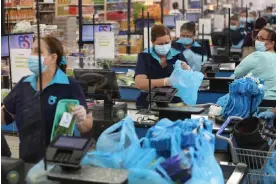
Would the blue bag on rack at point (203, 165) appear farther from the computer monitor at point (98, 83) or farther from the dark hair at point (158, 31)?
the dark hair at point (158, 31)

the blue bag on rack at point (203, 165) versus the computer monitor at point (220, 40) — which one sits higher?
the computer monitor at point (220, 40)

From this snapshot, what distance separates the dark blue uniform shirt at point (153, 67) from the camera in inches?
199

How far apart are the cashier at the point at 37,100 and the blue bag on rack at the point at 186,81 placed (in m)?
1.56

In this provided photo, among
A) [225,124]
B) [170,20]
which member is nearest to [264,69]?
[225,124]

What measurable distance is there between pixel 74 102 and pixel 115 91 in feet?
6.15

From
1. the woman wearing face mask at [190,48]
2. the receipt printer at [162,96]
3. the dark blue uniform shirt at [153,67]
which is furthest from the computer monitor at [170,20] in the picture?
the receipt printer at [162,96]

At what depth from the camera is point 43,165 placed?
7.70 ft

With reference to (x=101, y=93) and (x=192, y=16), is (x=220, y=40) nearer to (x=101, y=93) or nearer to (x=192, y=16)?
(x=192, y=16)

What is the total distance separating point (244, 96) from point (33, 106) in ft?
6.47

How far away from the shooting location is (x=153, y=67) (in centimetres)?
516

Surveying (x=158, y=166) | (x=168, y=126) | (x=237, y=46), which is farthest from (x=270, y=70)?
(x=237, y=46)

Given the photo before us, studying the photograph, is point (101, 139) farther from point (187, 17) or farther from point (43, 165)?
point (187, 17)

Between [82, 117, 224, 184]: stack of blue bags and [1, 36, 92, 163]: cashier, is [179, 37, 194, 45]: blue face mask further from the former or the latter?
[82, 117, 224, 184]: stack of blue bags

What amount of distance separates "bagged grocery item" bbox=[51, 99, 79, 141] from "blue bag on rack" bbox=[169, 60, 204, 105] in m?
2.16
